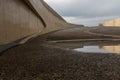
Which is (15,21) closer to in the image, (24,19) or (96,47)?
(24,19)

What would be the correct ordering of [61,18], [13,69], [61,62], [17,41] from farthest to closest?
[61,18] → [17,41] → [61,62] → [13,69]

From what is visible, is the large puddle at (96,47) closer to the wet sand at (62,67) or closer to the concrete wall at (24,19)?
the wet sand at (62,67)

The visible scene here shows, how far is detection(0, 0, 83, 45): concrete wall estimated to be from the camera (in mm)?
15266

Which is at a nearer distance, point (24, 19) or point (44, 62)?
point (44, 62)

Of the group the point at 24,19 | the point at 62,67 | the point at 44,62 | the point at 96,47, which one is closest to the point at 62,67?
the point at 62,67

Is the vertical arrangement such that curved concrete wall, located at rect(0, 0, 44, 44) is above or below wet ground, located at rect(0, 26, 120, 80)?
above

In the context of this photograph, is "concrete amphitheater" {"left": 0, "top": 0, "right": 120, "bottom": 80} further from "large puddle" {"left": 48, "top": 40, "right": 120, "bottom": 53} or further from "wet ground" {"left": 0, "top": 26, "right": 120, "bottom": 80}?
"large puddle" {"left": 48, "top": 40, "right": 120, "bottom": 53}

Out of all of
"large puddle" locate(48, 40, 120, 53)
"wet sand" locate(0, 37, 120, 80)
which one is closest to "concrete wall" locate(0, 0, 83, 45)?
"large puddle" locate(48, 40, 120, 53)

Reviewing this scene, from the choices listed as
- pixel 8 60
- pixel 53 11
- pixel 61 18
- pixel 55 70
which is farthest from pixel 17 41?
pixel 61 18

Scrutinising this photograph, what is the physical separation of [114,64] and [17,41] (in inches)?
371

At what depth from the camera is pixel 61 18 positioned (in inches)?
1273

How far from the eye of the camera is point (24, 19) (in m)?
20.0

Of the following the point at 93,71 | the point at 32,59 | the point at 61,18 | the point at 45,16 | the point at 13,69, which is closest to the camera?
the point at 93,71

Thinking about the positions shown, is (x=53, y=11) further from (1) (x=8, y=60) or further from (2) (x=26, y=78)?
(2) (x=26, y=78)
